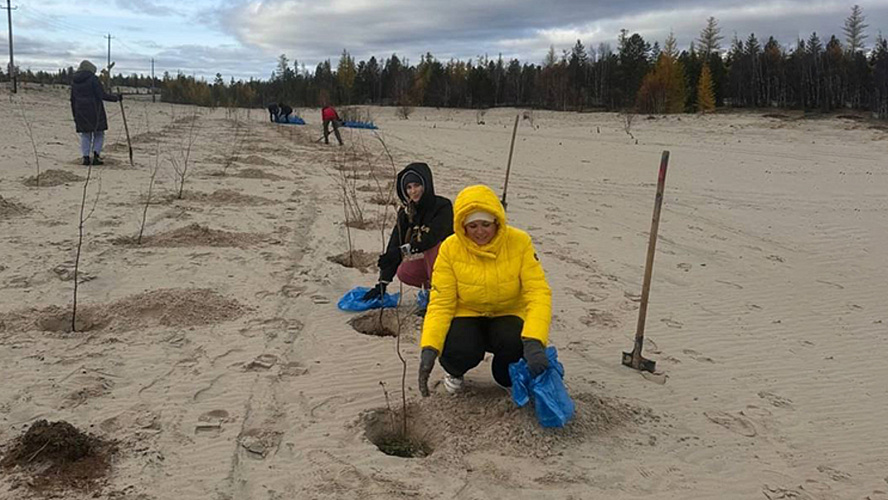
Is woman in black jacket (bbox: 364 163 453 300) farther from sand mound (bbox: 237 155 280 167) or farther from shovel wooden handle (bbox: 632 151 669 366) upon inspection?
sand mound (bbox: 237 155 280 167)

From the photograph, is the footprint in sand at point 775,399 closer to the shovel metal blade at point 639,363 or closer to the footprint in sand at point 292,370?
the shovel metal blade at point 639,363

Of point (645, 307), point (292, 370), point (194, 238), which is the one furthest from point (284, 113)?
point (645, 307)

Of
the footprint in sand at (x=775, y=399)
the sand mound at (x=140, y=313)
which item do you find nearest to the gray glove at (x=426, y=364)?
the sand mound at (x=140, y=313)

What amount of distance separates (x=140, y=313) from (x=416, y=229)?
6.96 ft

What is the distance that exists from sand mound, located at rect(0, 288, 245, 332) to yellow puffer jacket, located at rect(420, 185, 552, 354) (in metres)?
1.99

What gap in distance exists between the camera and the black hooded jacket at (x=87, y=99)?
437 inches

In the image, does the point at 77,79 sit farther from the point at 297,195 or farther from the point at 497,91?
the point at 497,91

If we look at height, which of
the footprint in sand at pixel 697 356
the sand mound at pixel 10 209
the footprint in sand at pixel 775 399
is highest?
the sand mound at pixel 10 209

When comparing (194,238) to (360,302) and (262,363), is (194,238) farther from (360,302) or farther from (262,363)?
(262,363)

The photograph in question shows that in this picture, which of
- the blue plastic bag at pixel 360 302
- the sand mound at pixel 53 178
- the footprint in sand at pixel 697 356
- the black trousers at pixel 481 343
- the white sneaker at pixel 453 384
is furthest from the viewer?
the sand mound at pixel 53 178

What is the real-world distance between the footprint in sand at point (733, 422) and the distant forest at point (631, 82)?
2968cm

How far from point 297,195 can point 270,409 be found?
22.4 feet

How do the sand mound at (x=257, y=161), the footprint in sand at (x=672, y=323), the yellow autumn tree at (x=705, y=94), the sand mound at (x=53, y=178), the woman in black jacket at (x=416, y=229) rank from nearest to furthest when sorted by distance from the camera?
1. the woman in black jacket at (x=416, y=229)
2. the footprint in sand at (x=672, y=323)
3. the sand mound at (x=53, y=178)
4. the sand mound at (x=257, y=161)
5. the yellow autumn tree at (x=705, y=94)

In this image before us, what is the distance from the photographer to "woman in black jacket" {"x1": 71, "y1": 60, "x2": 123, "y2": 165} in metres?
11.0
